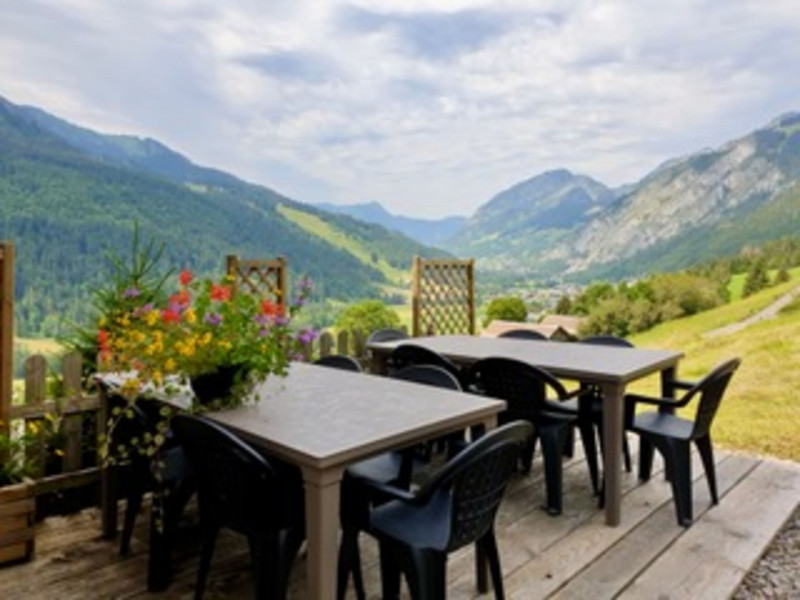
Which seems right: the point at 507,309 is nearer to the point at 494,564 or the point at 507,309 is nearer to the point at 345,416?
the point at 494,564

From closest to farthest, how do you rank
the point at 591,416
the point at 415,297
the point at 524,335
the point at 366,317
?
1. the point at 591,416
2. the point at 524,335
3. the point at 415,297
4. the point at 366,317

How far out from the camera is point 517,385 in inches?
113

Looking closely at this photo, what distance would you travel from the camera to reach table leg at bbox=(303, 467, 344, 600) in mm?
1456

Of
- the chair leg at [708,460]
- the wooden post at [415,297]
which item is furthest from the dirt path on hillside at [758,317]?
the chair leg at [708,460]

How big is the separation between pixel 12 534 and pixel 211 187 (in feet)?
170

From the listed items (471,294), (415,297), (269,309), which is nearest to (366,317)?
(471,294)

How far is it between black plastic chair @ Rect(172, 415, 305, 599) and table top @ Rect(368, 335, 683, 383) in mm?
1660

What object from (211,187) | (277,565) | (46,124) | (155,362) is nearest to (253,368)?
(155,362)

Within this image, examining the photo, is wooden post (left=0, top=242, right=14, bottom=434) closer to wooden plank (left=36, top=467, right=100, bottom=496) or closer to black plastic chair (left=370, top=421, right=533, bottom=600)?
wooden plank (left=36, top=467, right=100, bottom=496)

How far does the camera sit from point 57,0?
12.5m

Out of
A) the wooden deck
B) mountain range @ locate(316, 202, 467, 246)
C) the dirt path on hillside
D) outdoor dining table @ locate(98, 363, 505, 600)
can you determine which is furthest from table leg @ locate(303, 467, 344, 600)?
mountain range @ locate(316, 202, 467, 246)

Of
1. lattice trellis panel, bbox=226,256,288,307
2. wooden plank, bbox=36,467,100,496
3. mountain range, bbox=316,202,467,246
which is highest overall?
mountain range, bbox=316,202,467,246

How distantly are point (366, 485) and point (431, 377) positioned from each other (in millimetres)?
907

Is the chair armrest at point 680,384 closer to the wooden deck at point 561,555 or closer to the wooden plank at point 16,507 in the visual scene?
the wooden deck at point 561,555
